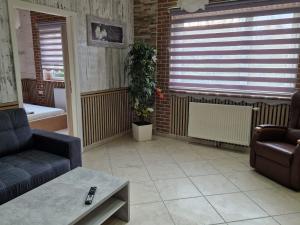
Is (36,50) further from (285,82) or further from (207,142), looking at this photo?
(285,82)

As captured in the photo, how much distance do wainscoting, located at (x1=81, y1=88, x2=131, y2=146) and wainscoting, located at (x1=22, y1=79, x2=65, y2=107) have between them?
1660 mm

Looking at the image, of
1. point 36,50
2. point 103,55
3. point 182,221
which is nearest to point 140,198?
point 182,221

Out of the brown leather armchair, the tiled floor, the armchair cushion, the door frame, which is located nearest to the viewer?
the tiled floor

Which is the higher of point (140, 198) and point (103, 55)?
point (103, 55)

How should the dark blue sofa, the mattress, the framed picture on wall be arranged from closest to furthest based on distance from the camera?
the dark blue sofa < the framed picture on wall < the mattress

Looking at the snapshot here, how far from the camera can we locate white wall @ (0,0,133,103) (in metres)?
2.63

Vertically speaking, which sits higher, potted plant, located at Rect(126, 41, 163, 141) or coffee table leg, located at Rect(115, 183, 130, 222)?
potted plant, located at Rect(126, 41, 163, 141)

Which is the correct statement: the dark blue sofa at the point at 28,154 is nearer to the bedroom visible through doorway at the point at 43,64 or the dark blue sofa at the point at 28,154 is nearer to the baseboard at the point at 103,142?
the baseboard at the point at 103,142

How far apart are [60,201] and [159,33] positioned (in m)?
3.32

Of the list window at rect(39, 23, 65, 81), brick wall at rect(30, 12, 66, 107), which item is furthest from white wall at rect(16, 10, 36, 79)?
window at rect(39, 23, 65, 81)

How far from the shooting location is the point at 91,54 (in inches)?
144

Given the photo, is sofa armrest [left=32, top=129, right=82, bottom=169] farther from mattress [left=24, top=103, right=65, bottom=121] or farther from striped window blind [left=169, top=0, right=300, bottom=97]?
striped window blind [left=169, top=0, right=300, bottom=97]

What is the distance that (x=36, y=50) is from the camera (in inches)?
215

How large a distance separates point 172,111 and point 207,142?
81 cm
